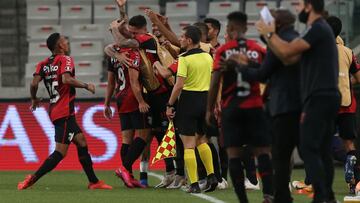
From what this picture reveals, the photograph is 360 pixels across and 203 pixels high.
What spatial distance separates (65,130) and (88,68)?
759cm

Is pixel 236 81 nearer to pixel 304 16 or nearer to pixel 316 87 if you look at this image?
pixel 304 16

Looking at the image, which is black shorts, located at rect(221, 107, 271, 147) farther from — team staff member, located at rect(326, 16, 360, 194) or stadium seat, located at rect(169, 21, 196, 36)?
stadium seat, located at rect(169, 21, 196, 36)

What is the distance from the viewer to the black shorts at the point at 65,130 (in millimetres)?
13312

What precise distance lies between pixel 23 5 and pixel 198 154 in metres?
11.1

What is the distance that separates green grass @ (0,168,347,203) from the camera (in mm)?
11734

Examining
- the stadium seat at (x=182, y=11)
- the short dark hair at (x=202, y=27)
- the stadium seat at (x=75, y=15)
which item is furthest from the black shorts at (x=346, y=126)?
the stadium seat at (x=75, y=15)

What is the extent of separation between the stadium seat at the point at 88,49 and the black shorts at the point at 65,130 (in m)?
8.14

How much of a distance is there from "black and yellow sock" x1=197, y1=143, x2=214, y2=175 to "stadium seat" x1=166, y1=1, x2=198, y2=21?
984 cm

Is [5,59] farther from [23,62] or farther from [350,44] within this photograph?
[350,44]

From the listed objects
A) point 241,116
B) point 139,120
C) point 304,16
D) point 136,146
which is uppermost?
point 304,16

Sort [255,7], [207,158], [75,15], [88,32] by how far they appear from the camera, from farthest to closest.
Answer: [255,7] → [75,15] → [88,32] → [207,158]

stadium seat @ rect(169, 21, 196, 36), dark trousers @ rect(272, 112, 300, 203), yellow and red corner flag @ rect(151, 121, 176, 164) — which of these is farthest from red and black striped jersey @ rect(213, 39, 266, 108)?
stadium seat @ rect(169, 21, 196, 36)

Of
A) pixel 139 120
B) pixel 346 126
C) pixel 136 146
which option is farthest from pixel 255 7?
pixel 346 126

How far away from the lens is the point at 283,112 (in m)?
9.30
